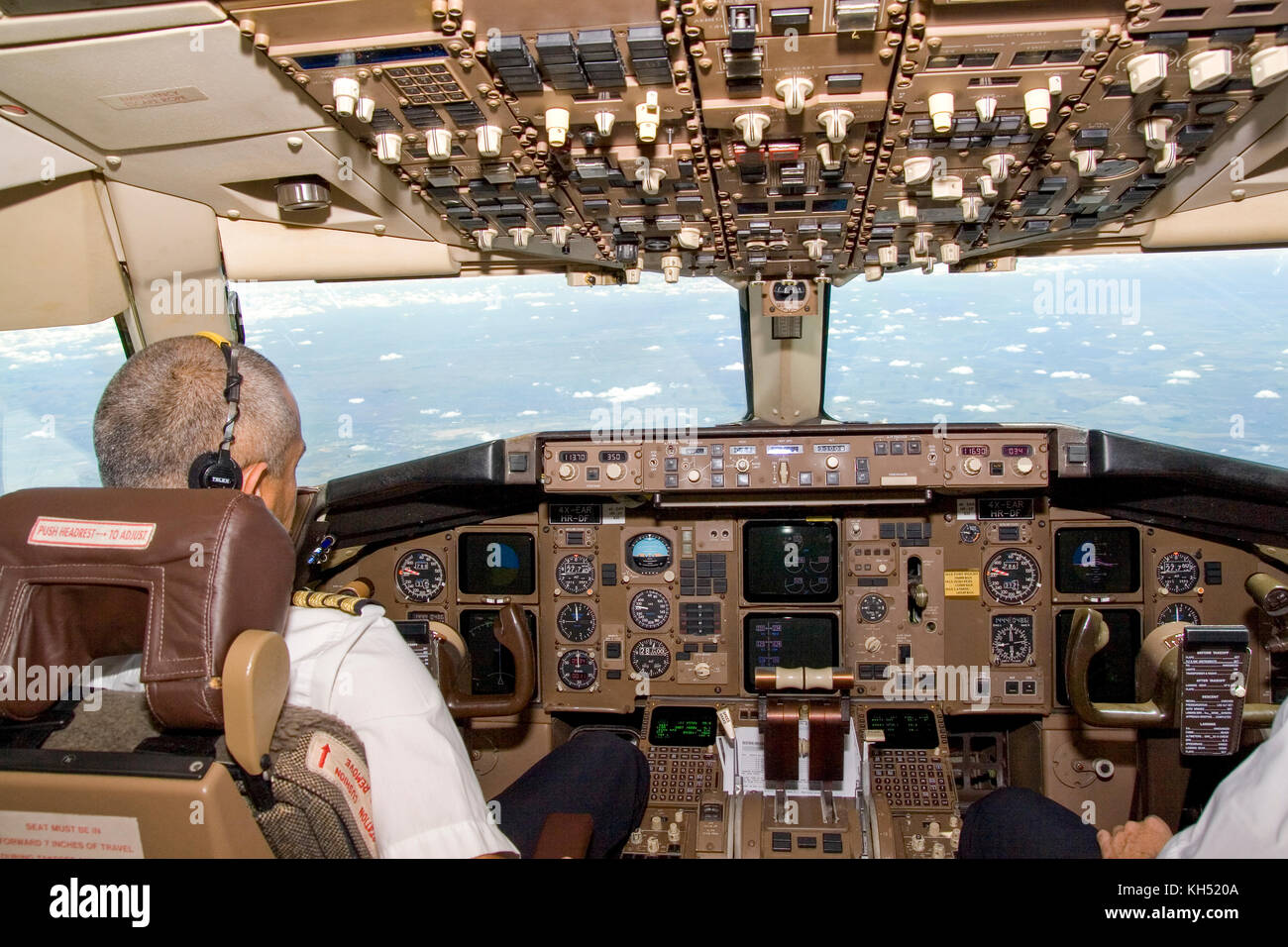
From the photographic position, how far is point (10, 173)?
1.97 meters

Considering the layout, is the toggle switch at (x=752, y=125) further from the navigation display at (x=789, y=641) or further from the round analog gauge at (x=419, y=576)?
the round analog gauge at (x=419, y=576)

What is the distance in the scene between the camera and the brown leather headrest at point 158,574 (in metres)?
0.89

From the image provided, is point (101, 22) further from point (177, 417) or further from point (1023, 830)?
point (1023, 830)

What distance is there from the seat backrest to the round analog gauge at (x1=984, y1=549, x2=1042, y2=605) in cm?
330

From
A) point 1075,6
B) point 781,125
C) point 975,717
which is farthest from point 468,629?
point 1075,6

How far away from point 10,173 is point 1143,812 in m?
4.55

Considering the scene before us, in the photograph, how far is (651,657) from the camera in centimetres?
373

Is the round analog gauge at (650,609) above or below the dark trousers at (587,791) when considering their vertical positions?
above

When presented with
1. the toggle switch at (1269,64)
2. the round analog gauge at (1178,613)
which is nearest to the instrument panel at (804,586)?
the round analog gauge at (1178,613)

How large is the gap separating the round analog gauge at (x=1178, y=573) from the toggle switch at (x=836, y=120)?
273 cm

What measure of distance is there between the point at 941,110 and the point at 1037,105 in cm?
19

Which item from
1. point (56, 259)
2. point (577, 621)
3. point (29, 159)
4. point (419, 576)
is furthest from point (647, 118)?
point (419, 576)
